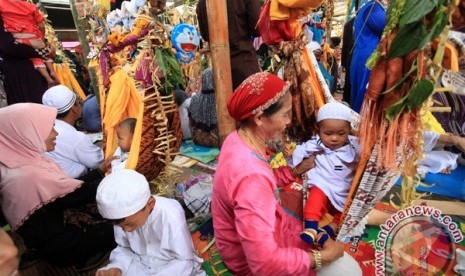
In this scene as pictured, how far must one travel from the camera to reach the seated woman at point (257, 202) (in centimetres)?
119

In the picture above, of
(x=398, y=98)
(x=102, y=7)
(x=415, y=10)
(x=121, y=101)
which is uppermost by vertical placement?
(x=102, y=7)

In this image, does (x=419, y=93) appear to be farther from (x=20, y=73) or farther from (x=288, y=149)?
(x=20, y=73)

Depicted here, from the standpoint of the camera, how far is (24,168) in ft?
6.34

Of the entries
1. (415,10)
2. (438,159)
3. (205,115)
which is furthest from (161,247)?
(205,115)

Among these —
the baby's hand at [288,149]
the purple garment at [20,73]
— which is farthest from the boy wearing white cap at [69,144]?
the baby's hand at [288,149]

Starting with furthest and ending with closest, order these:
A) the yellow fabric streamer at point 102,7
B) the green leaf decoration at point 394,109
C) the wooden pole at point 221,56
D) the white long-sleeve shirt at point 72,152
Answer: the yellow fabric streamer at point 102,7 → the white long-sleeve shirt at point 72,152 → the wooden pole at point 221,56 → the green leaf decoration at point 394,109

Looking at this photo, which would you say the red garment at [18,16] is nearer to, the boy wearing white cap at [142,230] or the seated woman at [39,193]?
the seated woman at [39,193]

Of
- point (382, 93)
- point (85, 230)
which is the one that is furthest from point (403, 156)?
point (85, 230)

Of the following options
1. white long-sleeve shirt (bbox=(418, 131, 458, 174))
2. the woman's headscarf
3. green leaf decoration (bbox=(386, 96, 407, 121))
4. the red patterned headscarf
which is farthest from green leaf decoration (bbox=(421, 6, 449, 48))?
the woman's headscarf

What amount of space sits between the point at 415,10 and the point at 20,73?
4.61 metres

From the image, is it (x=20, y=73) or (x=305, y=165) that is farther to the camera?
(x=20, y=73)

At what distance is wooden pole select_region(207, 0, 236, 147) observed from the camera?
69.3 inches

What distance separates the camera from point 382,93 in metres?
1.19

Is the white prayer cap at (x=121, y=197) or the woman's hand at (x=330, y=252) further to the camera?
the white prayer cap at (x=121, y=197)
